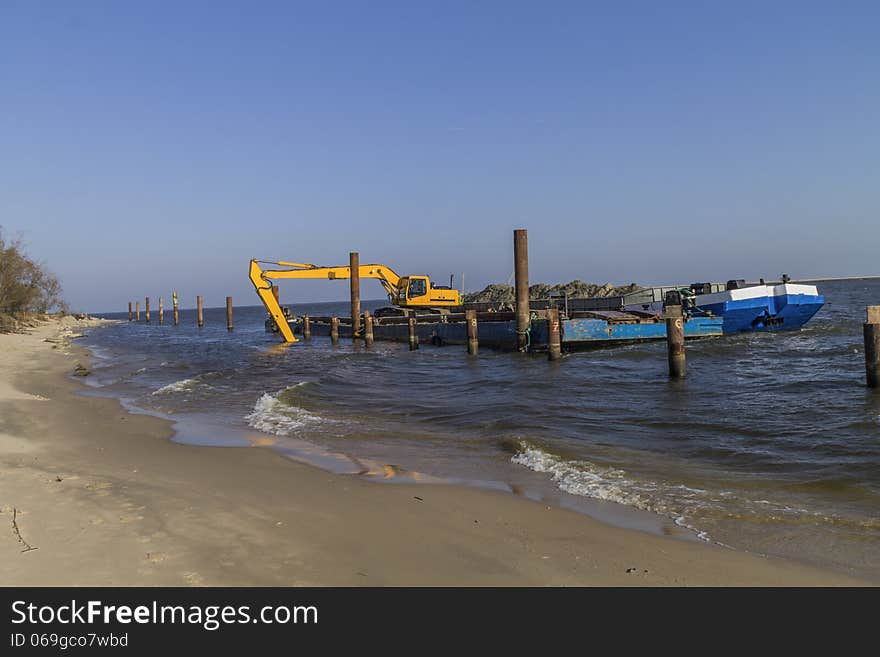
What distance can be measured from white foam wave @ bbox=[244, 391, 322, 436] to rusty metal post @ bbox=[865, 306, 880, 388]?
1089 cm

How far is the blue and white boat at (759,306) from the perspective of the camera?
24.6 metres

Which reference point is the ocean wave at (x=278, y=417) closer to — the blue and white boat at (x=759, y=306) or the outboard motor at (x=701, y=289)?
the blue and white boat at (x=759, y=306)

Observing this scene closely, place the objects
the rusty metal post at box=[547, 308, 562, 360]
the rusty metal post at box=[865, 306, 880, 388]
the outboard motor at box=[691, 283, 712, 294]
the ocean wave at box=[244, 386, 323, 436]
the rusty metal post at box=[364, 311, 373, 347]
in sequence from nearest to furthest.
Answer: the ocean wave at box=[244, 386, 323, 436] < the rusty metal post at box=[865, 306, 880, 388] < the rusty metal post at box=[547, 308, 562, 360] < the outboard motor at box=[691, 283, 712, 294] < the rusty metal post at box=[364, 311, 373, 347]

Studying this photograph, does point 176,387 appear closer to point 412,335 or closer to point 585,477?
point 412,335

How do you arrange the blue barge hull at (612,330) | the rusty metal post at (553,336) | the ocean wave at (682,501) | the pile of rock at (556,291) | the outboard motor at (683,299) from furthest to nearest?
the pile of rock at (556,291), the outboard motor at (683,299), the blue barge hull at (612,330), the rusty metal post at (553,336), the ocean wave at (682,501)

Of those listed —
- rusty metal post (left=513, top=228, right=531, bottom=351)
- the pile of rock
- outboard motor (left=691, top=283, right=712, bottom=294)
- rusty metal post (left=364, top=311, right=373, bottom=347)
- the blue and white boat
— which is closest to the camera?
rusty metal post (left=513, top=228, right=531, bottom=351)

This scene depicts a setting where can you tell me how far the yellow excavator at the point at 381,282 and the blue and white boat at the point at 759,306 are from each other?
578 inches

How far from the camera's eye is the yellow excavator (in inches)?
1296

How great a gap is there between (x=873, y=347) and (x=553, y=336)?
31.8ft

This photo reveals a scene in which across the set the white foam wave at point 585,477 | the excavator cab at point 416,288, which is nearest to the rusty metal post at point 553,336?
the white foam wave at point 585,477

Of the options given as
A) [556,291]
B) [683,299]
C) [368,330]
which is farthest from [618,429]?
[556,291]

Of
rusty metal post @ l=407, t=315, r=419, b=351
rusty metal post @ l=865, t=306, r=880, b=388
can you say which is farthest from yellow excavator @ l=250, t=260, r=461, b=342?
rusty metal post @ l=865, t=306, r=880, b=388

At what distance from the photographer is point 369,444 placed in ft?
31.5

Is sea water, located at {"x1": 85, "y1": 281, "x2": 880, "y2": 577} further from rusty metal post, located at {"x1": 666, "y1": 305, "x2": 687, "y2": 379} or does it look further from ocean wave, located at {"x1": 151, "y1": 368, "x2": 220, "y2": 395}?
rusty metal post, located at {"x1": 666, "y1": 305, "x2": 687, "y2": 379}
